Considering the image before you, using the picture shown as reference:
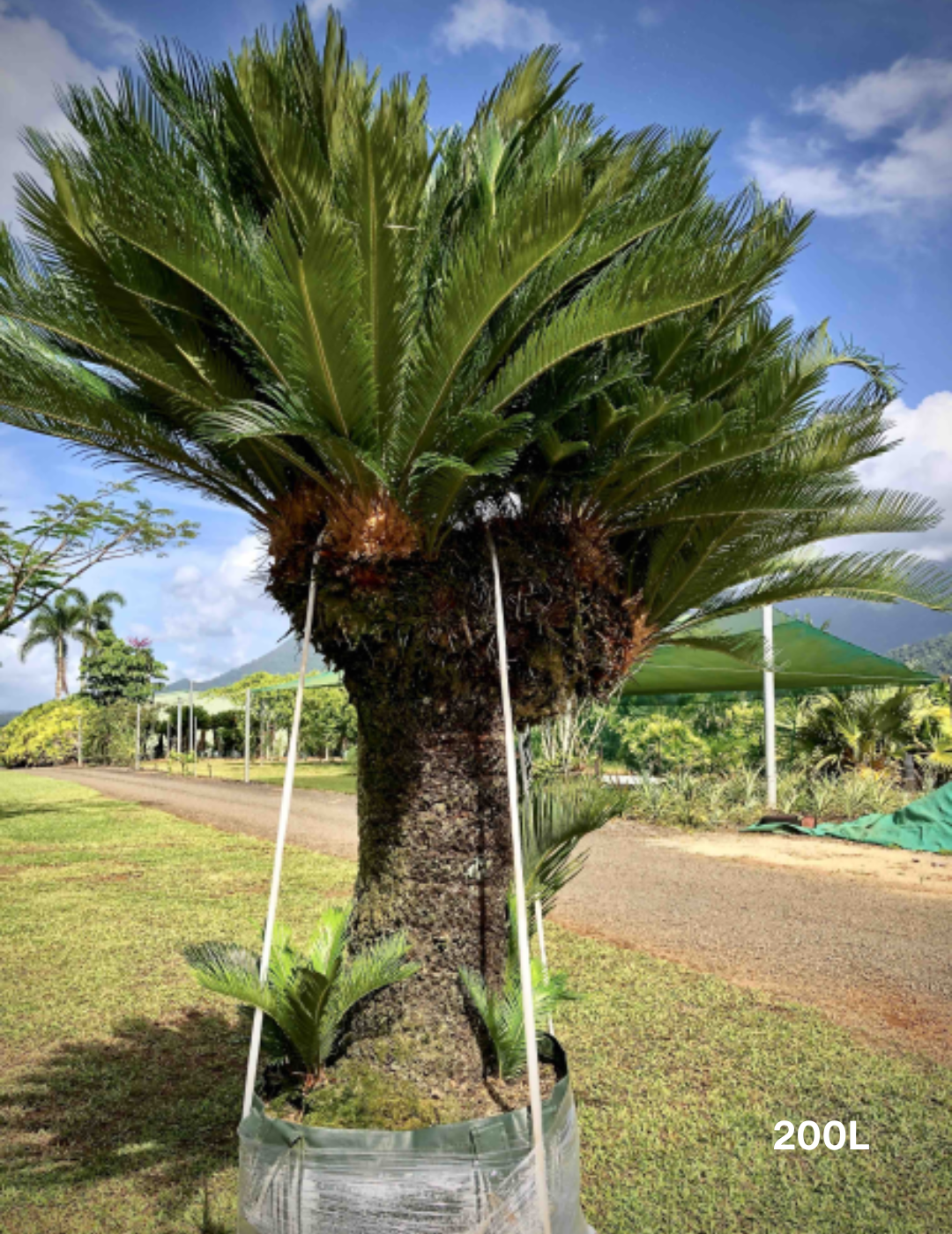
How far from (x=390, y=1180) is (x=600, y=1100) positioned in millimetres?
1989

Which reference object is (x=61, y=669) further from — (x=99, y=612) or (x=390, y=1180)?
(x=390, y=1180)

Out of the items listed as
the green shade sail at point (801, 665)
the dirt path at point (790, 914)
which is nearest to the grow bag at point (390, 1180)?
the dirt path at point (790, 914)

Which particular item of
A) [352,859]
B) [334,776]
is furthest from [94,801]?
[352,859]

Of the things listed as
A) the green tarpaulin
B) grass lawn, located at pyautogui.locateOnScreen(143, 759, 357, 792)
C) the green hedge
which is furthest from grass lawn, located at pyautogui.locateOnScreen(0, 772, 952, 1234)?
the green hedge

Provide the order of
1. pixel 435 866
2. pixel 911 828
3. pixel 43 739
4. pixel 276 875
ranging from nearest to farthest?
pixel 276 875 < pixel 435 866 < pixel 911 828 < pixel 43 739

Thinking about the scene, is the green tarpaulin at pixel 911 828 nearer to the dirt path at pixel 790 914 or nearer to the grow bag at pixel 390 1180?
the dirt path at pixel 790 914

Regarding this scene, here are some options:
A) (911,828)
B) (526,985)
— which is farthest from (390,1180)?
(911,828)

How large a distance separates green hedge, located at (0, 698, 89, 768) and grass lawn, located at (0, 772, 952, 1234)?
33.0 meters

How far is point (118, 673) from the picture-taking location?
3988cm

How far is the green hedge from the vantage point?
36.7 metres

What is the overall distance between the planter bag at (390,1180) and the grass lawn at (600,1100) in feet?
2.91

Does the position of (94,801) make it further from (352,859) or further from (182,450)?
(182,450)

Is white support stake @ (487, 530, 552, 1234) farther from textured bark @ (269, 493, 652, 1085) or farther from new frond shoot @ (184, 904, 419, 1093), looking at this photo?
new frond shoot @ (184, 904, 419, 1093)

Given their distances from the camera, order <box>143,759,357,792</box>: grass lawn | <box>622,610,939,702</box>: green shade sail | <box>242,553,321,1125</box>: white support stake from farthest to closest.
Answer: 1. <box>143,759,357,792</box>: grass lawn
2. <box>622,610,939,702</box>: green shade sail
3. <box>242,553,321,1125</box>: white support stake
